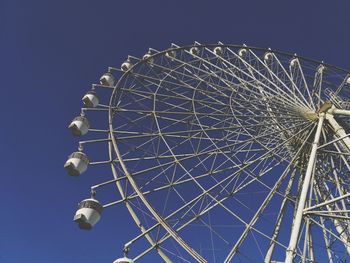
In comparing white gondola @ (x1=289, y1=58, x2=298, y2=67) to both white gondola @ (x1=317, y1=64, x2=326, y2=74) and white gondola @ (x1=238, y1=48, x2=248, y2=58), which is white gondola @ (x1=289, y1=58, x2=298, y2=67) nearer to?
white gondola @ (x1=317, y1=64, x2=326, y2=74)

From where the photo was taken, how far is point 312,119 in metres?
13.3

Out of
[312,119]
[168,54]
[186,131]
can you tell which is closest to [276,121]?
[312,119]

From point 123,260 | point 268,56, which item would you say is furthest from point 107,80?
point 123,260

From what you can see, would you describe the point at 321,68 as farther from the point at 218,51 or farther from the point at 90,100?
the point at 90,100

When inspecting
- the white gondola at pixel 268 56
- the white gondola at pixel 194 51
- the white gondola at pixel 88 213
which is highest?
the white gondola at pixel 194 51

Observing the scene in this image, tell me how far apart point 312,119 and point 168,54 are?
23.2ft

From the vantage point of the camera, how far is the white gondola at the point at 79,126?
1551cm

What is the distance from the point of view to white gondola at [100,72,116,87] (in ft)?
59.9

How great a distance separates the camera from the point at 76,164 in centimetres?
1368

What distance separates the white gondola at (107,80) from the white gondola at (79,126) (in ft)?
9.53

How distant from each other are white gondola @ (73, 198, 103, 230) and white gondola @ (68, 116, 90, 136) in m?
4.20

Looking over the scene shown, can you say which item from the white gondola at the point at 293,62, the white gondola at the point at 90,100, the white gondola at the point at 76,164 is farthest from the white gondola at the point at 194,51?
the white gondola at the point at 76,164

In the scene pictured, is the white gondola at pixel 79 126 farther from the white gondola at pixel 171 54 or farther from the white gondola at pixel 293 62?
the white gondola at pixel 293 62

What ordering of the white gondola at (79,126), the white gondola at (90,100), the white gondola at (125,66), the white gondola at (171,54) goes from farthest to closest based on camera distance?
the white gondola at (125,66)
the white gondola at (171,54)
the white gondola at (90,100)
the white gondola at (79,126)
